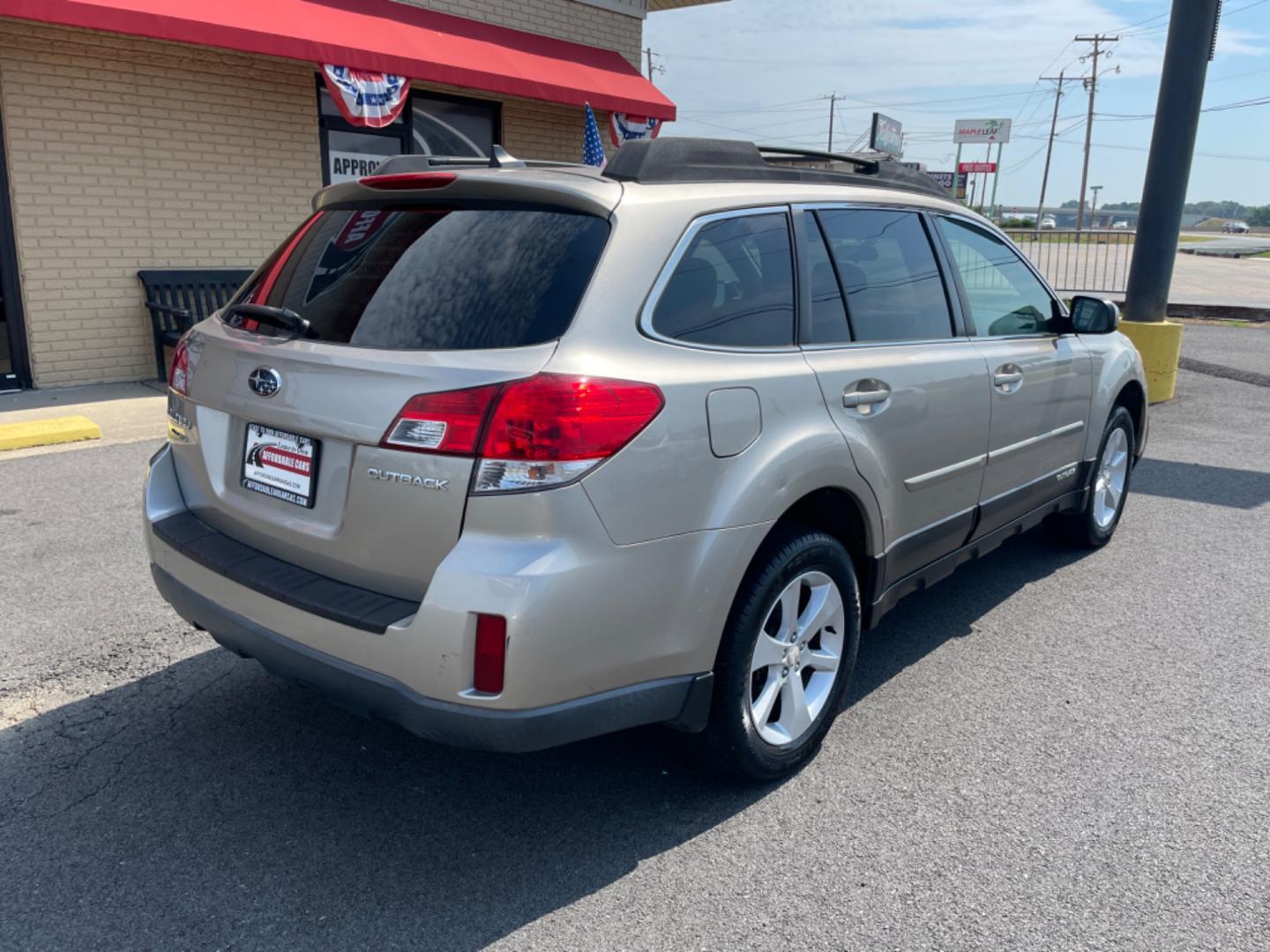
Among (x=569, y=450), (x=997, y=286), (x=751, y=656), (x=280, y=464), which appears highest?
(x=997, y=286)

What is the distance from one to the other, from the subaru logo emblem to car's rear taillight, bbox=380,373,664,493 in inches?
19.8

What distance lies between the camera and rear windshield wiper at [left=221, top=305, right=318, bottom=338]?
288 centimetres

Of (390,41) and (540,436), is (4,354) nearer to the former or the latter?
(390,41)

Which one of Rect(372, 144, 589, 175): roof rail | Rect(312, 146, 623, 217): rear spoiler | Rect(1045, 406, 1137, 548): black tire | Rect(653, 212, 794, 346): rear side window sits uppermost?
Rect(372, 144, 589, 175): roof rail

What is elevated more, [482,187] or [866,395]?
[482,187]

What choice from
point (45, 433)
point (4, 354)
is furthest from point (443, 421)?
point (4, 354)

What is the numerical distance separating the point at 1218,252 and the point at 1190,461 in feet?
184

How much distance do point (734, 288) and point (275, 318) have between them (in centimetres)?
132

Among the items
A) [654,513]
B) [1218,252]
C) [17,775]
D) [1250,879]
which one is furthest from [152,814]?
[1218,252]

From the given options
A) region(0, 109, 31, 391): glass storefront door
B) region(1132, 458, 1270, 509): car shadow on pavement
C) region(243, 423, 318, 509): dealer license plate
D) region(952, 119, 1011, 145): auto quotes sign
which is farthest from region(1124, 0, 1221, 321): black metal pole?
region(952, 119, 1011, 145): auto quotes sign

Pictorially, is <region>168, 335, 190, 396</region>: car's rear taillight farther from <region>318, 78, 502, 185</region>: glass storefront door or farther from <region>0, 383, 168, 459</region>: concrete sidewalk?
<region>318, 78, 502, 185</region>: glass storefront door

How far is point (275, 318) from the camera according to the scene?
2947 millimetres

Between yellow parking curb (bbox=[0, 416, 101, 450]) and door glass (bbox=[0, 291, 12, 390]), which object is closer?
yellow parking curb (bbox=[0, 416, 101, 450])

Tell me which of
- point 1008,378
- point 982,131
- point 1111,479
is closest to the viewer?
point 1008,378
